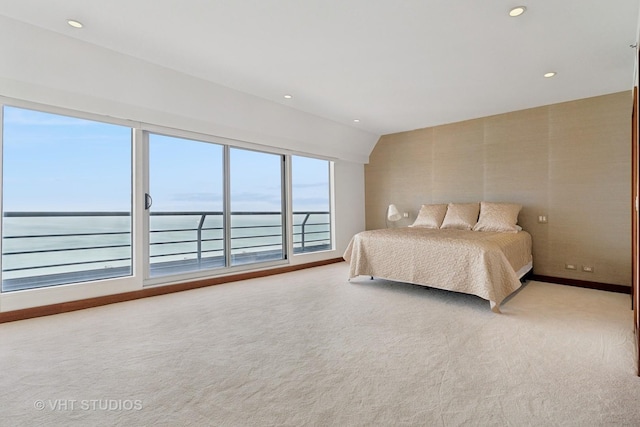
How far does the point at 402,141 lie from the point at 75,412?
18.5ft

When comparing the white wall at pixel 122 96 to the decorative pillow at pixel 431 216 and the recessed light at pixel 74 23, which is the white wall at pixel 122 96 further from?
the decorative pillow at pixel 431 216

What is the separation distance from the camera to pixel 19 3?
7.19 ft

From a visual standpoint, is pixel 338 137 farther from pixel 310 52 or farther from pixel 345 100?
pixel 310 52

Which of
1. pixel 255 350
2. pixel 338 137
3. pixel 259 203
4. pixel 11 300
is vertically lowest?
pixel 255 350

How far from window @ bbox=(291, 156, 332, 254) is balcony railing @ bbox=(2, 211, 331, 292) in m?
0.24

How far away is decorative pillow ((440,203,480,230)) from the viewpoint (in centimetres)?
457

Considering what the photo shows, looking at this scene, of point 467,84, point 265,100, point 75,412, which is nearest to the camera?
point 75,412

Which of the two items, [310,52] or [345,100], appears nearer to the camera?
[310,52]

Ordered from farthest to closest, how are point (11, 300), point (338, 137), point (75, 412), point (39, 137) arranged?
1. point (338, 137)
2. point (39, 137)
3. point (11, 300)
4. point (75, 412)

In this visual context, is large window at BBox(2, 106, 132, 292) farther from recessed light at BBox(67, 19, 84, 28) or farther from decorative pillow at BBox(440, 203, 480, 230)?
decorative pillow at BBox(440, 203, 480, 230)

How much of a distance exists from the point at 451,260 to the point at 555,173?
A: 228 cm

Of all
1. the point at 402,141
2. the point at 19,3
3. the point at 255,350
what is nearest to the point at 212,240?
the point at 255,350

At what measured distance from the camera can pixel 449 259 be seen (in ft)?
10.9

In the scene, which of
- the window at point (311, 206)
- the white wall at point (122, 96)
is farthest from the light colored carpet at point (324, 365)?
the window at point (311, 206)
